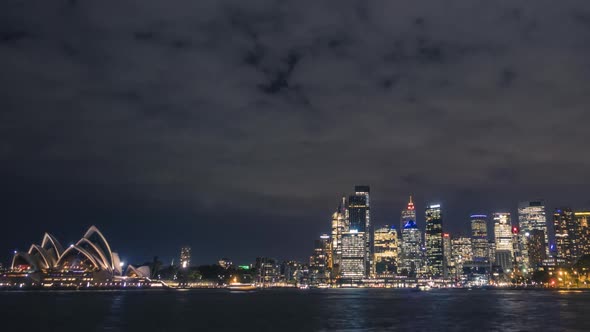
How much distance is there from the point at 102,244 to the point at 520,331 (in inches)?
6686

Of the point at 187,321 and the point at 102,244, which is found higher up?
the point at 102,244

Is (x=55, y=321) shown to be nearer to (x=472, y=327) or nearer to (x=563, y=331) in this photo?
(x=472, y=327)

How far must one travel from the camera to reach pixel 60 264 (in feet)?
595

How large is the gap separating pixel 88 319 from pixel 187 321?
485 inches

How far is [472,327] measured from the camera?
170ft

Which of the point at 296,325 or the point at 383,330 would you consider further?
the point at 296,325

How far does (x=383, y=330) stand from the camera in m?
48.0

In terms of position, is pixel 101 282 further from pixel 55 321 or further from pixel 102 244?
pixel 55 321

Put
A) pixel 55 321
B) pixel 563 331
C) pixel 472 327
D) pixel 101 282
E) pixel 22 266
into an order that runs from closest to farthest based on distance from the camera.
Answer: pixel 563 331 < pixel 472 327 < pixel 55 321 < pixel 22 266 < pixel 101 282

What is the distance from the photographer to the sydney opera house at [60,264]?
177m

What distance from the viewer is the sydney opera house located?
177m

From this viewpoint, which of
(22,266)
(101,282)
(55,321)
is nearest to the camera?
(55,321)

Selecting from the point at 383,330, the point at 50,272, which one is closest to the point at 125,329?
the point at 383,330

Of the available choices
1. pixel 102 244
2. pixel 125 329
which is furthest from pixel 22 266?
pixel 125 329
